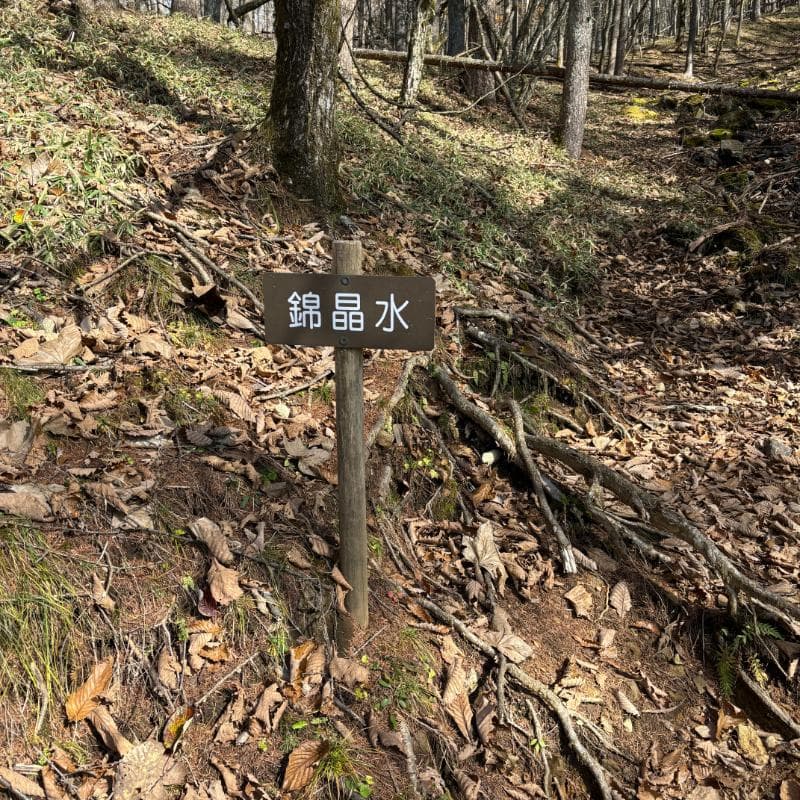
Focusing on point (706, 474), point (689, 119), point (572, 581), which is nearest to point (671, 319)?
point (706, 474)

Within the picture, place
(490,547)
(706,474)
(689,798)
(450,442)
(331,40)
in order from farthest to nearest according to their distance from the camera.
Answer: (331,40) → (706,474) → (450,442) → (490,547) → (689,798)

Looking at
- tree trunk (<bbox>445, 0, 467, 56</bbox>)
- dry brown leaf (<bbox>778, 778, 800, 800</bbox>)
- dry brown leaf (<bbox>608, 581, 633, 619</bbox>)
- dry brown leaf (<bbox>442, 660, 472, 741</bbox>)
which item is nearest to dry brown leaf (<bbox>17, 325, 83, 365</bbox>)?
dry brown leaf (<bbox>442, 660, 472, 741</bbox>)

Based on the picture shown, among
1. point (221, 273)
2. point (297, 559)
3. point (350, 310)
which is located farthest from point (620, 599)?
point (221, 273)

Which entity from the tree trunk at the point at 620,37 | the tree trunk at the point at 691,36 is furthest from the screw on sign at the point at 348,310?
the tree trunk at the point at 691,36

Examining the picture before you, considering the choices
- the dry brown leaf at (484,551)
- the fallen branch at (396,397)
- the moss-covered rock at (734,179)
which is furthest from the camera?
the moss-covered rock at (734,179)

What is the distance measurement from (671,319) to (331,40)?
4661mm

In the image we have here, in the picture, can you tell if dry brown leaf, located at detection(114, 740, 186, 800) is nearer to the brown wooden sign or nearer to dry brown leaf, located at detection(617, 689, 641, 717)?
the brown wooden sign

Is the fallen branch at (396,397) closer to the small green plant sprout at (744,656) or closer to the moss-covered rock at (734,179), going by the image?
the small green plant sprout at (744,656)

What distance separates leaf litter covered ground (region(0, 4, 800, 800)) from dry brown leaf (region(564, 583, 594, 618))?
0.04m

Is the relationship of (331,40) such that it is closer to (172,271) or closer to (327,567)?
(172,271)

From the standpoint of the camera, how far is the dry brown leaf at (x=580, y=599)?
3.77m

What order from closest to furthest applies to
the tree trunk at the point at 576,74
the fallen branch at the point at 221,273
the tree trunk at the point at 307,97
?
1. the fallen branch at the point at 221,273
2. the tree trunk at the point at 307,97
3. the tree trunk at the point at 576,74

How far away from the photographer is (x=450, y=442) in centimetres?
455

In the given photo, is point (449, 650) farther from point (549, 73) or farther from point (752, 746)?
point (549, 73)
